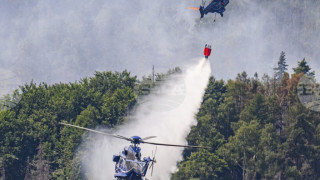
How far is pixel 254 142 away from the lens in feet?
365

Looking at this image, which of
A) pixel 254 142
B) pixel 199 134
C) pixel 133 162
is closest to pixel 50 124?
pixel 199 134

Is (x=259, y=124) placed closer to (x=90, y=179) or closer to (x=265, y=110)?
(x=265, y=110)

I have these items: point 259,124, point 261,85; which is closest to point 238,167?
point 259,124

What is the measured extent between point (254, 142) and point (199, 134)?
9.66m

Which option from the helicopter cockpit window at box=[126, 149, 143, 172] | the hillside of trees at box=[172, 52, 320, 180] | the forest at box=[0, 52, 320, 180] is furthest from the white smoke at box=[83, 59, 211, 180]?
the helicopter cockpit window at box=[126, 149, 143, 172]

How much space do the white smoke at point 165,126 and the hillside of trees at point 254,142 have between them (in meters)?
12.5

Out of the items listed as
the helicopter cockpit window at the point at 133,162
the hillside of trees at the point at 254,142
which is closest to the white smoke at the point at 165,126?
the hillside of trees at the point at 254,142

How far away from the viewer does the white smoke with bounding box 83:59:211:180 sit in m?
87.4

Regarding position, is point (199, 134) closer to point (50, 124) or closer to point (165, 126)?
point (165, 126)

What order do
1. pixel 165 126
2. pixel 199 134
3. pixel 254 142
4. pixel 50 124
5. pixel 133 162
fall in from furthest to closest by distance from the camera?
pixel 50 124
pixel 199 134
pixel 254 142
pixel 165 126
pixel 133 162

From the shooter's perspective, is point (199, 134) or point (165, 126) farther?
point (199, 134)

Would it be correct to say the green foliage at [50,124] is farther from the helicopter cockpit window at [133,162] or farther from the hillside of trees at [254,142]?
the helicopter cockpit window at [133,162]

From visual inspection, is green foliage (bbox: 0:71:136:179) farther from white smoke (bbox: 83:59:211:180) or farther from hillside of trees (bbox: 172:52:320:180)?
hillside of trees (bbox: 172:52:320:180)

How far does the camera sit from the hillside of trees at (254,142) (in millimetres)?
109000
